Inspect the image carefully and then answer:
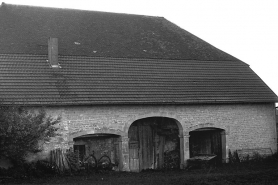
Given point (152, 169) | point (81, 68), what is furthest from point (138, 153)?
point (81, 68)

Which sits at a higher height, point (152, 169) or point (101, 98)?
point (101, 98)

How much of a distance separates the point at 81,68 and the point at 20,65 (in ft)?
9.08

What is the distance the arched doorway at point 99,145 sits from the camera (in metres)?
21.3

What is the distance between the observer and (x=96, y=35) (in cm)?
2472

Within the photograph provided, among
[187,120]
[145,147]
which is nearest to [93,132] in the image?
[145,147]

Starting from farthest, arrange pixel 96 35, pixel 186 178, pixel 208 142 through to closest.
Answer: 1. pixel 96 35
2. pixel 208 142
3. pixel 186 178

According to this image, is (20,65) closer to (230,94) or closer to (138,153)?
(138,153)

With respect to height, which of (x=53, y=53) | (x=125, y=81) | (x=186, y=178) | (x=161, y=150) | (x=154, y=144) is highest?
(x=53, y=53)

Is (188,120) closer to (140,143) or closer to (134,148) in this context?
(140,143)

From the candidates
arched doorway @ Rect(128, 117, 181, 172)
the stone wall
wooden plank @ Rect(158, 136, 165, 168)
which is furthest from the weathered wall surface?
wooden plank @ Rect(158, 136, 165, 168)

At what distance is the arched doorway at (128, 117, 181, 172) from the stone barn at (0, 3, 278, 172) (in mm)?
49

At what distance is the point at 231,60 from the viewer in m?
25.7

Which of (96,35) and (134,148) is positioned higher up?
(96,35)

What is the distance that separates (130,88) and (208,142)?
217 inches
